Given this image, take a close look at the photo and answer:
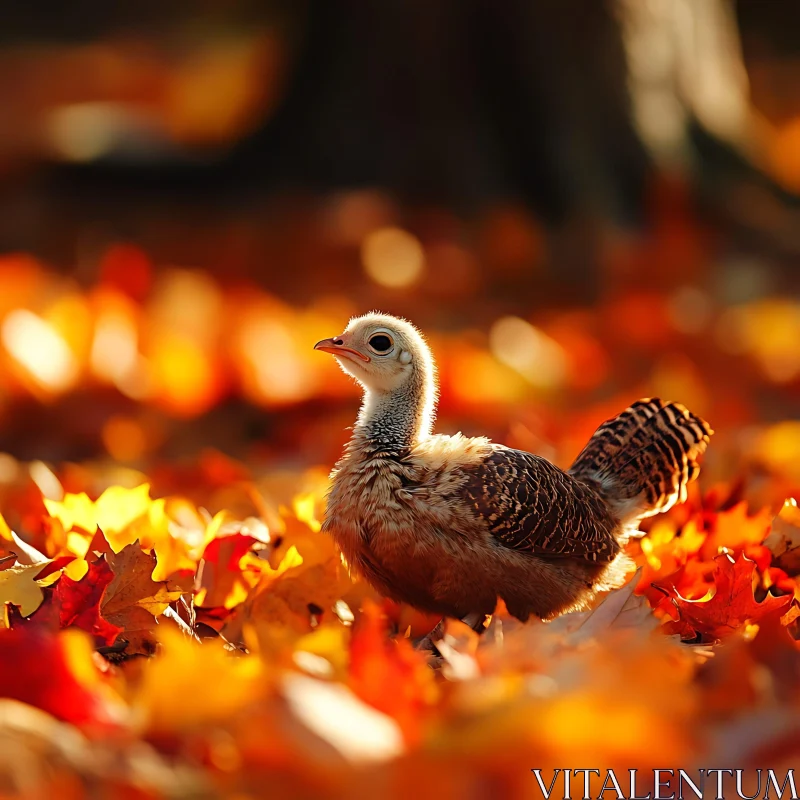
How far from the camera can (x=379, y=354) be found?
3.66 meters

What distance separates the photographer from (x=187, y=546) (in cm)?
365

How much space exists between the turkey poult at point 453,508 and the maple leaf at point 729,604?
377mm

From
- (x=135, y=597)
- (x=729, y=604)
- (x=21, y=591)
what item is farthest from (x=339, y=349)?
(x=729, y=604)

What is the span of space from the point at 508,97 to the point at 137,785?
9.96 meters

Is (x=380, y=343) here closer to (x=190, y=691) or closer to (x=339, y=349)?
(x=339, y=349)

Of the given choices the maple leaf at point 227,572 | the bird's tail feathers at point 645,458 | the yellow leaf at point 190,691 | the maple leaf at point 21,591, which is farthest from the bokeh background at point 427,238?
the yellow leaf at point 190,691

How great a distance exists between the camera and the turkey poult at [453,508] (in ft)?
10.4

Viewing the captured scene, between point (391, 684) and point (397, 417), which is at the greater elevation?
point (391, 684)

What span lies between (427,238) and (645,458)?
7495 millimetres

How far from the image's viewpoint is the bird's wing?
3236 mm

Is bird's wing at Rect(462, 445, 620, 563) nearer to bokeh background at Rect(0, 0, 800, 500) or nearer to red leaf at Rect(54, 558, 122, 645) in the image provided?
red leaf at Rect(54, 558, 122, 645)

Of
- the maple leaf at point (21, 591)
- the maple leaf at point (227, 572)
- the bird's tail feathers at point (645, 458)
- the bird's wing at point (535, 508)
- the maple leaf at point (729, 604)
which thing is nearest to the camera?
the maple leaf at point (21, 591)

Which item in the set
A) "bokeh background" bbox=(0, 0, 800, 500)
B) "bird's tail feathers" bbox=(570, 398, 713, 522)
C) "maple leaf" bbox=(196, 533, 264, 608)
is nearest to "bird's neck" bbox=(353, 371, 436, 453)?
"maple leaf" bbox=(196, 533, 264, 608)

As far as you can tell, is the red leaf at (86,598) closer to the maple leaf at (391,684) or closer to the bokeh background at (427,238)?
the maple leaf at (391,684)
